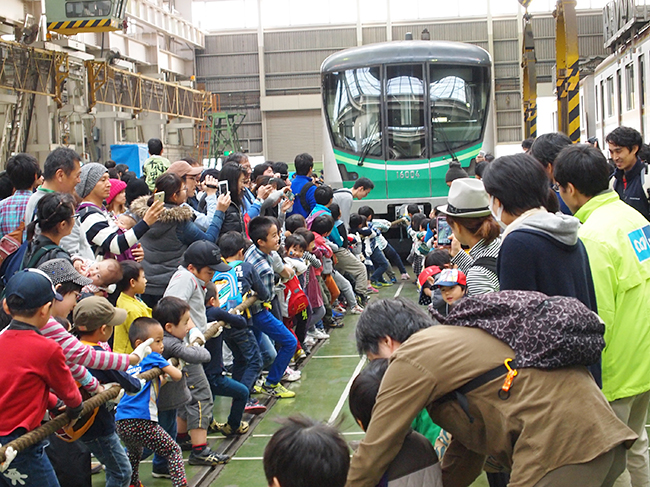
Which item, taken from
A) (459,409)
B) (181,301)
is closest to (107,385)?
(181,301)

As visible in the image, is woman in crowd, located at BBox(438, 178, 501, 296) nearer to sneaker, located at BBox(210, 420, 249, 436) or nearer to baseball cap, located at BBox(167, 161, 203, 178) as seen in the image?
sneaker, located at BBox(210, 420, 249, 436)

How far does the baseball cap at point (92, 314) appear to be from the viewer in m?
3.95

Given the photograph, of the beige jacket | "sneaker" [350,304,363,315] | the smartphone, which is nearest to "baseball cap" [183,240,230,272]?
the smartphone

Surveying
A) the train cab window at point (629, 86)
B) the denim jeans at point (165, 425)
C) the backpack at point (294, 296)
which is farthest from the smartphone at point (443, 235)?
the train cab window at point (629, 86)

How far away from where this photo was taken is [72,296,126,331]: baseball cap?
3.95 m

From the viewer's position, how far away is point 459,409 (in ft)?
7.20

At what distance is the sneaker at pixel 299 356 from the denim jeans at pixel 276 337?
1.11m

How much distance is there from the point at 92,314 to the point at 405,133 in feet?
34.8

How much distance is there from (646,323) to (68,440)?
2740mm

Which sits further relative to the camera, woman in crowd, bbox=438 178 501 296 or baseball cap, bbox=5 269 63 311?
woman in crowd, bbox=438 178 501 296

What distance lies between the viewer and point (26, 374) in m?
3.23

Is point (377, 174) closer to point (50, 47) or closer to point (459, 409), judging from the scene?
point (50, 47)

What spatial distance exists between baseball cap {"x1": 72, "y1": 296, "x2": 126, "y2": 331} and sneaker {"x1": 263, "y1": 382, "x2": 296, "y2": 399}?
2741 mm

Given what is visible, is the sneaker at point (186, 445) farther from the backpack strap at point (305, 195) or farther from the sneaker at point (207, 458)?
the backpack strap at point (305, 195)
